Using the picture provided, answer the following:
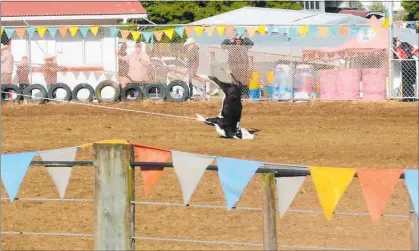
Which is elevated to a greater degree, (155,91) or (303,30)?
(303,30)

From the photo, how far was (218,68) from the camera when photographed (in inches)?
1005

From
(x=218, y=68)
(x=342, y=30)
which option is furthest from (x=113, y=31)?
(x=342, y=30)

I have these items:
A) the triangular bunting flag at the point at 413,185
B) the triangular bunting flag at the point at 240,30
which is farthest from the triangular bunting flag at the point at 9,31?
the triangular bunting flag at the point at 413,185

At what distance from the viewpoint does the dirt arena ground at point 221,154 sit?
36.1 ft

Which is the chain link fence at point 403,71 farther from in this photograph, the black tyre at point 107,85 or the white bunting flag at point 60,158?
the white bunting flag at point 60,158

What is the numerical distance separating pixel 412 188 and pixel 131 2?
2979cm

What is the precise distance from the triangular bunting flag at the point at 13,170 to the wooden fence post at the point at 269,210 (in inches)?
67.8

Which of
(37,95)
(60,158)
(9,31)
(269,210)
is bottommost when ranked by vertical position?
(37,95)

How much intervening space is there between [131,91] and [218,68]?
234 cm

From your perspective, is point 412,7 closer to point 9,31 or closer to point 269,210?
point 9,31

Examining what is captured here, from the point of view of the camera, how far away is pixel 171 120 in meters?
21.5

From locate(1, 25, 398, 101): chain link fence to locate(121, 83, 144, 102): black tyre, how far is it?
0.03 metres

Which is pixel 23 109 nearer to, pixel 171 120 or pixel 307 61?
pixel 171 120

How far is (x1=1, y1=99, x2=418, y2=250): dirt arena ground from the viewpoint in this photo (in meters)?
11.0
